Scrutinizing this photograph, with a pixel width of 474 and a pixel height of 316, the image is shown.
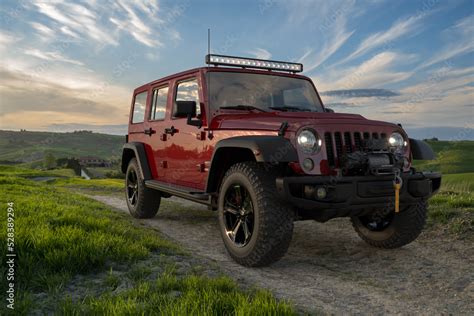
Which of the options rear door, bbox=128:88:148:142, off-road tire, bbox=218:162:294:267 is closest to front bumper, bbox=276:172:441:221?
off-road tire, bbox=218:162:294:267

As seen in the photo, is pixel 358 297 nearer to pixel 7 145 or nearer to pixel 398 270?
pixel 398 270

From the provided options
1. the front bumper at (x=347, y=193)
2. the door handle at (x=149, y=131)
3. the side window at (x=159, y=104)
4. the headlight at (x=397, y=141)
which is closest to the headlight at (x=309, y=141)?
the front bumper at (x=347, y=193)

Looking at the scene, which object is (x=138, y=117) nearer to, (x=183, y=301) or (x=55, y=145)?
(x=183, y=301)

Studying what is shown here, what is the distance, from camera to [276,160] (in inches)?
126

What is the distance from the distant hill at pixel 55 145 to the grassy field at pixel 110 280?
90608 millimetres

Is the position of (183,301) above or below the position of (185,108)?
below

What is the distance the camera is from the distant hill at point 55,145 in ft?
308

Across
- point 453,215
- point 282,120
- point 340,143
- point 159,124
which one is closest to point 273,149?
point 282,120

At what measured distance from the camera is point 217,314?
2.29 metres

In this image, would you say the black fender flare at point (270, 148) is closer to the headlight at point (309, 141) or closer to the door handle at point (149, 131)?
the headlight at point (309, 141)

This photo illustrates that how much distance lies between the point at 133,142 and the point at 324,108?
3376 millimetres

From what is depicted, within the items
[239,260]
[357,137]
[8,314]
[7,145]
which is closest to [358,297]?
[239,260]

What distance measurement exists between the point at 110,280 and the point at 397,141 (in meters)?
3.01

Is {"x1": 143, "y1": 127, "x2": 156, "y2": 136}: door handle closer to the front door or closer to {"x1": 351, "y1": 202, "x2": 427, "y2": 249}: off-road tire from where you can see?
the front door
